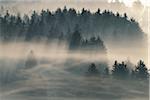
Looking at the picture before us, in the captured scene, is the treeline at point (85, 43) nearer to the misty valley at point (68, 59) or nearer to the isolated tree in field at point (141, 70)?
the misty valley at point (68, 59)

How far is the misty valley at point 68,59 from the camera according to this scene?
11.4 metres

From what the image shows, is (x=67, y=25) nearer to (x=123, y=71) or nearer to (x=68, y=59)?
(x=68, y=59)

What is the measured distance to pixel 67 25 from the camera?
41.9ft

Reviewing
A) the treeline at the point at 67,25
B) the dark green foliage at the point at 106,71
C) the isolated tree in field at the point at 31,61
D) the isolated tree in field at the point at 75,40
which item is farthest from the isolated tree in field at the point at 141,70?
the isolated tree in field at the point at 31,61

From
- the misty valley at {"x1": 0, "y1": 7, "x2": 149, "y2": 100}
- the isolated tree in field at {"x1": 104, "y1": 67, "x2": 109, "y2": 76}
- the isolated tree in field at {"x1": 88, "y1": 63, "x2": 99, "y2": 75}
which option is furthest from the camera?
the isolated tree in field at {"x1": 104, "y1": 67, "x2": 109, "y2": 76}

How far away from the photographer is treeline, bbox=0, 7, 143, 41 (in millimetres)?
11997

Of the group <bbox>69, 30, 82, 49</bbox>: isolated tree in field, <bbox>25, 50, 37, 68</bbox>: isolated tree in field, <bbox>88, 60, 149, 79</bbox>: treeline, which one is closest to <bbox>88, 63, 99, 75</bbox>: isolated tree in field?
<bbox>88, 60, 149, 79</bbox>: treeline

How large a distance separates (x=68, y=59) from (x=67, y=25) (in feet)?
4.05

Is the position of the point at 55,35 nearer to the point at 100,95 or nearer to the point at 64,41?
the point at 64,41

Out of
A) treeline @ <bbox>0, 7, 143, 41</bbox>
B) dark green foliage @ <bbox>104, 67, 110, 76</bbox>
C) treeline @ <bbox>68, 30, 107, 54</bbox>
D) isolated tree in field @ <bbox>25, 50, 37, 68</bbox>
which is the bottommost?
dark green foliage @ <bbox>104, 67, 110, 76</bbox>

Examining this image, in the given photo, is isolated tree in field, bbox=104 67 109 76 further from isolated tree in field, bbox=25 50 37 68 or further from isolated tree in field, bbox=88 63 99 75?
isolated tree in field, bbox=25 50 37 68

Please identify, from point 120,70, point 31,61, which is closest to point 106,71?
point 120,70

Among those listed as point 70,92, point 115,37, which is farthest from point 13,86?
point 115,37

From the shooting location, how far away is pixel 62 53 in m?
11.8
